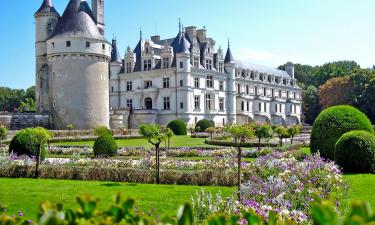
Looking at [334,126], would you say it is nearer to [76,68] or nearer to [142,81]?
[76,68]

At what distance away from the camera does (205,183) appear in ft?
38.6

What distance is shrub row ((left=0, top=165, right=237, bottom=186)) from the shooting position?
38.3 feet

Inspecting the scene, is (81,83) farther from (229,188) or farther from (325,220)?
(325,220)

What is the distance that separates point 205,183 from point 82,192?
319cm

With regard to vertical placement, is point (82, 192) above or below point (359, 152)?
below

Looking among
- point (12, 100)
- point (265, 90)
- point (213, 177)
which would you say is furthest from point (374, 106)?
point (12, 100)

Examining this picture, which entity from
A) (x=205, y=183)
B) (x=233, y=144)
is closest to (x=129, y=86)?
(x=233, y=144)

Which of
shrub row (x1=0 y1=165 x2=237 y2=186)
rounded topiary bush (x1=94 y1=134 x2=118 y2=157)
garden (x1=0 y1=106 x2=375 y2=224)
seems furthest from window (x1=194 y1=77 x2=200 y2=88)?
shrub row (x1=0 y1=165 x2=237 y2=186)

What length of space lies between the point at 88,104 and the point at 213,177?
86.2 ft

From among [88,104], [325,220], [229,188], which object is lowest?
[229,188]

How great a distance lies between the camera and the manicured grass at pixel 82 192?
877cm

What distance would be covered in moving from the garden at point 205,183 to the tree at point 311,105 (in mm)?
50145

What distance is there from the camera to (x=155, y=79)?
47969 millimetres

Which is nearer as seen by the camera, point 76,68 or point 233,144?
point 233,144
